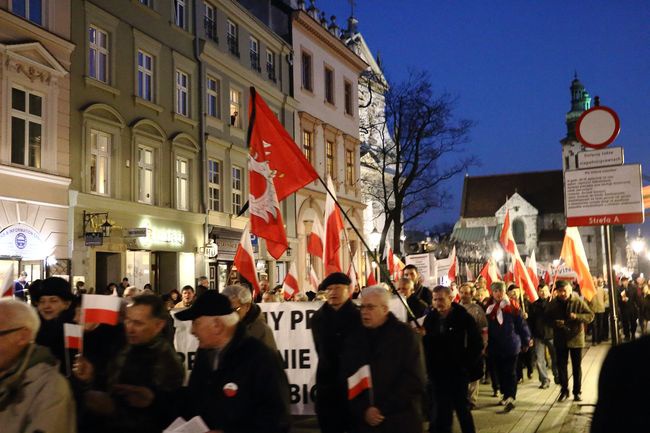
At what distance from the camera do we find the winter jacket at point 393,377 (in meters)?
5.43

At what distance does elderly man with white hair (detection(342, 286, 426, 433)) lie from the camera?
5.41 meters

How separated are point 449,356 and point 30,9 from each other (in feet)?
52.6

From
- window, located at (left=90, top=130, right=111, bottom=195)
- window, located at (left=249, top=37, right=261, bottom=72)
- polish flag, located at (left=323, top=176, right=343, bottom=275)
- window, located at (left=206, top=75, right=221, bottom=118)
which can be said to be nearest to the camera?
polish flag, located at (left=323, top=176, right=343, bottom=275)

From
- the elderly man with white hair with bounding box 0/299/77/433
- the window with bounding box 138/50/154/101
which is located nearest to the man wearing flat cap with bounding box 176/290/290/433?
the elderly man with white hair with bounding box 0/299/77/433

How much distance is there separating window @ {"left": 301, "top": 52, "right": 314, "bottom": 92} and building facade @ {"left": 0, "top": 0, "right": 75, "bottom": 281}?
17.0 m

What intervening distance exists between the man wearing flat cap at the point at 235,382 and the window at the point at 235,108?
2599 cm

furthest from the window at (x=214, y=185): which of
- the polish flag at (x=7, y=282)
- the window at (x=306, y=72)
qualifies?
the polish flag at (x=7, y=282)

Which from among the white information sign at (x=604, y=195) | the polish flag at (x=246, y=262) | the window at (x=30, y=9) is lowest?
the polish flag at (x=246, y=262)

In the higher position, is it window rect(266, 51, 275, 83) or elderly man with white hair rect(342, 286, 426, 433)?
window rect(266, 51, 275, 83)

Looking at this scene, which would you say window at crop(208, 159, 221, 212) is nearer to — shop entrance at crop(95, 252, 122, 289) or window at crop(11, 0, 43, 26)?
shop entrance at crop(95, 252, 122, 289)

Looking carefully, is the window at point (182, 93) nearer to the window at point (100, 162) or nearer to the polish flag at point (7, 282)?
the window at point (100, 162)

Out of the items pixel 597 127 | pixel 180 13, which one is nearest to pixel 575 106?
pixel 180 13

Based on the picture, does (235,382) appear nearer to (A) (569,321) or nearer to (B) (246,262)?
(B) (246,262)

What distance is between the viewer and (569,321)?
39.0 ft
